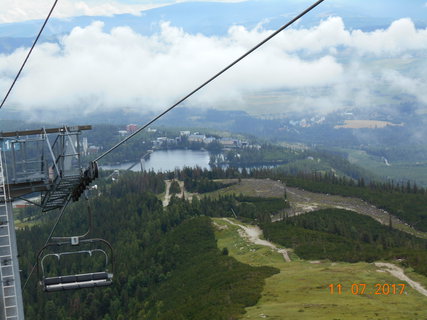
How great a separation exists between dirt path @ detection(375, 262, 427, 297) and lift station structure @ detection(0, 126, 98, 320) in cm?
4344

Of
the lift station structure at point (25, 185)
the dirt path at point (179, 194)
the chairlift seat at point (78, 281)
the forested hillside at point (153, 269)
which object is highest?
the lift station structure at point (25, 185)

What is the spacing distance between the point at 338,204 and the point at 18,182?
132 metres

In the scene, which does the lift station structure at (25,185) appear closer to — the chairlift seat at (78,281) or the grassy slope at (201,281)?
the chairlift seat at (78,281)

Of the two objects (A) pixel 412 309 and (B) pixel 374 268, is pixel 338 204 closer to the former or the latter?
(B) pixel 374 268

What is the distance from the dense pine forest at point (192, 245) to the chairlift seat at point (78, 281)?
35.1 metres

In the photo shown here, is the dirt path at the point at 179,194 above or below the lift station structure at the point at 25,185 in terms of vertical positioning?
below

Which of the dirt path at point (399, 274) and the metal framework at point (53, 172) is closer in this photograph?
the metal framework at point (53, 172)

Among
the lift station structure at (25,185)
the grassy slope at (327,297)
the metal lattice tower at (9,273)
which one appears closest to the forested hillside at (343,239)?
the grassy slope at (327,297)

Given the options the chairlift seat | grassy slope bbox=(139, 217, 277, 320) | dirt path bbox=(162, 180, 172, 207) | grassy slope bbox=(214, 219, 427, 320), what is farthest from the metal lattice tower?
dirt path bbox=(162, 180, 172, 207)

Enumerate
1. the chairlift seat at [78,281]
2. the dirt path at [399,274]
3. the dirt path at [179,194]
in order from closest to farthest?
the chairlift seat at [78,281] → the dirt path at [399,274] → the dirt path at [179,194]

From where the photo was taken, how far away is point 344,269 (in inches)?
2694

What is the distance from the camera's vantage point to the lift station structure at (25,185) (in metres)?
21.2

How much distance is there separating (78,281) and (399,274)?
167 feet
